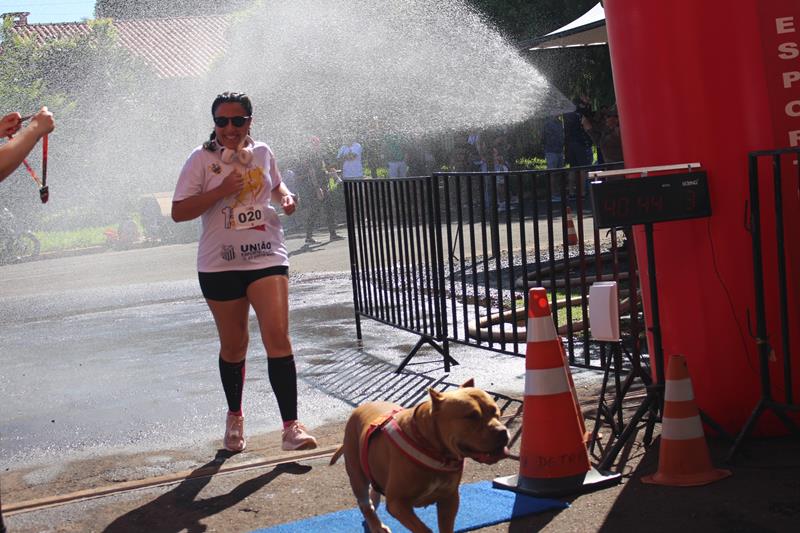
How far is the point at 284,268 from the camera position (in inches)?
231

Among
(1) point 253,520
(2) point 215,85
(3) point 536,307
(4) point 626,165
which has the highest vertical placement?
(2) point 215,85

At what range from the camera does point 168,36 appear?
206 feet

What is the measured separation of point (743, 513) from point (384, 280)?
5.00 metres

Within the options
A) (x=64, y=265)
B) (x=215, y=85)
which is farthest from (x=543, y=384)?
(x=215, y=85)

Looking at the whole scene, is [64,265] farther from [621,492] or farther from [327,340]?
[621,492]

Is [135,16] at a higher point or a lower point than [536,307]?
higher

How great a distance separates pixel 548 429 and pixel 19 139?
2.47m

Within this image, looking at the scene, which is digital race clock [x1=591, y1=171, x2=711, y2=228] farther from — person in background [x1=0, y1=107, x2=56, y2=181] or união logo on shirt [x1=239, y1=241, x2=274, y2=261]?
person in background [x1=0, y1=107, x2=56, y2=181]

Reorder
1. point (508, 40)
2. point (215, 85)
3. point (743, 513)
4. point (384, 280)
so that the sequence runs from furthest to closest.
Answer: point (215, 85), point (508, 40), point (384, 280), point (743, 513)

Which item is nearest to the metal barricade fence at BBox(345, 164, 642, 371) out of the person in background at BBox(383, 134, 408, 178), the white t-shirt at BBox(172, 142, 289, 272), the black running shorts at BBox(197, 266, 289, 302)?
the white t-shirt at BBox(172, 142, 289, 272)

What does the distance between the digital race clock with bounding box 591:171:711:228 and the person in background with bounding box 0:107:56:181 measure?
2333 mm

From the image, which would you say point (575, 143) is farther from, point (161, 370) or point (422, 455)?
point (422, 455)

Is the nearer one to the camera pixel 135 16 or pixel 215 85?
pixel 215 85

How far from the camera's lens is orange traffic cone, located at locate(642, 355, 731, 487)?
467 centimetres
